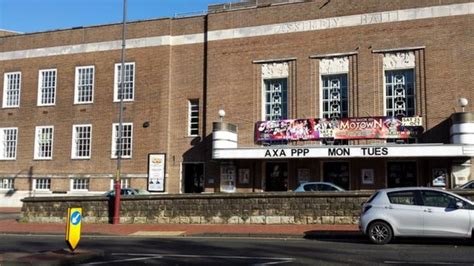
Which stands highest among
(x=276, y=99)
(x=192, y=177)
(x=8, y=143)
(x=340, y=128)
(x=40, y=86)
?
(x=40, y=86)

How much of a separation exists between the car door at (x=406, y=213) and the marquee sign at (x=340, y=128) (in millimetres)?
15013

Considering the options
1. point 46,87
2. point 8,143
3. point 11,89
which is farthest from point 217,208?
point 11,89

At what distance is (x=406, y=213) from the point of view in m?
14.8

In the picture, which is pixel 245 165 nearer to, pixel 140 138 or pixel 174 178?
pixel 174 178

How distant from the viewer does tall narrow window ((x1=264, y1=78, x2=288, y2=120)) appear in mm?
32812

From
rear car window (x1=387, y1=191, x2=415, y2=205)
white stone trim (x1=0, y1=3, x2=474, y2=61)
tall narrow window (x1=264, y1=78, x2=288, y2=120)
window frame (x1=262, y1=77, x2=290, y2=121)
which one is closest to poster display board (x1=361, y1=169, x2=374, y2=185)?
window frame (x1=262, y1=77, x2=290, y2=121)

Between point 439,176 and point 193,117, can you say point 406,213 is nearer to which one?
point 439,176

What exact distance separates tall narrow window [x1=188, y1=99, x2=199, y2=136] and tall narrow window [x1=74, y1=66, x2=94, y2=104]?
740cm

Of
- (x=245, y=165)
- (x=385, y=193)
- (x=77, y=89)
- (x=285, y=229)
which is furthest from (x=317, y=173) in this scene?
(x=77, y=89)

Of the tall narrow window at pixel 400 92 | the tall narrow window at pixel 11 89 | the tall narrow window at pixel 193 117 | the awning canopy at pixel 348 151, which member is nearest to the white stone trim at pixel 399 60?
the tall narrow window at pixel 400 92

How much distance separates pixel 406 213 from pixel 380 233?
898 millimetres

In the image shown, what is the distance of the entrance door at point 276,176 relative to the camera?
32.0 m

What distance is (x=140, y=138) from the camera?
35.6 metres

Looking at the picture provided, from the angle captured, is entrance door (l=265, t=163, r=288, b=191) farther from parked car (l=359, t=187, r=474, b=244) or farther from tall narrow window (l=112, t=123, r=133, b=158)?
parked car (l=359, t=187, r=474, b=244)
